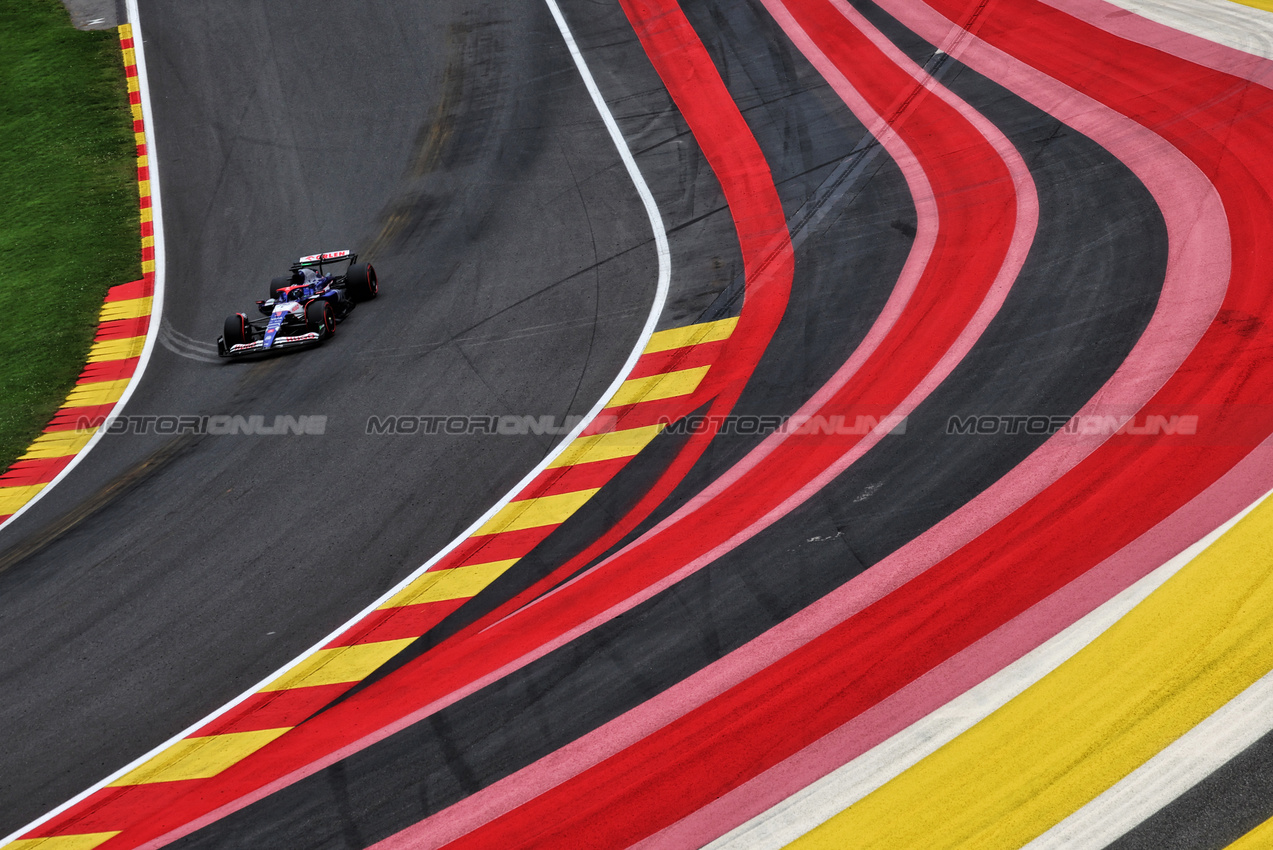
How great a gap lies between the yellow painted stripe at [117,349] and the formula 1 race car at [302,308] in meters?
1.33

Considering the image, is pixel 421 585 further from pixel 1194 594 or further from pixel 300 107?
pixel 300 107

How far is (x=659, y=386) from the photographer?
13.3m

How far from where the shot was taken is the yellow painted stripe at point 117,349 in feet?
52.5

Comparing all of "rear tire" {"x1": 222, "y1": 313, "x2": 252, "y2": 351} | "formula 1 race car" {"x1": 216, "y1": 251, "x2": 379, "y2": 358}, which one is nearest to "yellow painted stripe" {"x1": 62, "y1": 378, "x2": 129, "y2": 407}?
"formula 1 race car" {"x1": 216, "y1": 251, "x2": 379, "y2": 358}

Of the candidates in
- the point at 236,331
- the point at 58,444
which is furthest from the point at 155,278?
the point at 58,444

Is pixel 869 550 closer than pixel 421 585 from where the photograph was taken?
Yes

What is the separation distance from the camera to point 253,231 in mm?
18875

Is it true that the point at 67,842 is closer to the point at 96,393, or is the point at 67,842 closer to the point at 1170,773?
the point at 96,393

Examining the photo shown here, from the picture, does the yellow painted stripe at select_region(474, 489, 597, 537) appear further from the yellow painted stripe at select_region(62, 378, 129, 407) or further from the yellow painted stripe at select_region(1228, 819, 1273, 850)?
the yellow painted stripe at select_region(62, 378, 129, 407)

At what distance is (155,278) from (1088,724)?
1542 centimetres

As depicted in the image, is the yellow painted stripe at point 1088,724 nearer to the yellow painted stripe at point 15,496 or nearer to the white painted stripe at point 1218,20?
the yellow painted stripe at point 15,496

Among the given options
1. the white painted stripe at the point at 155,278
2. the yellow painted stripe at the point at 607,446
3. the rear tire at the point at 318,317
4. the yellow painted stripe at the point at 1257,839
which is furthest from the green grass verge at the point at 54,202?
the yellow painted stripe at the point at 1257,839

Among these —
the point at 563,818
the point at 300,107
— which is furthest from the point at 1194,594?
the point at 300,107

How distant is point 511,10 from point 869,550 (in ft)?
63.5
